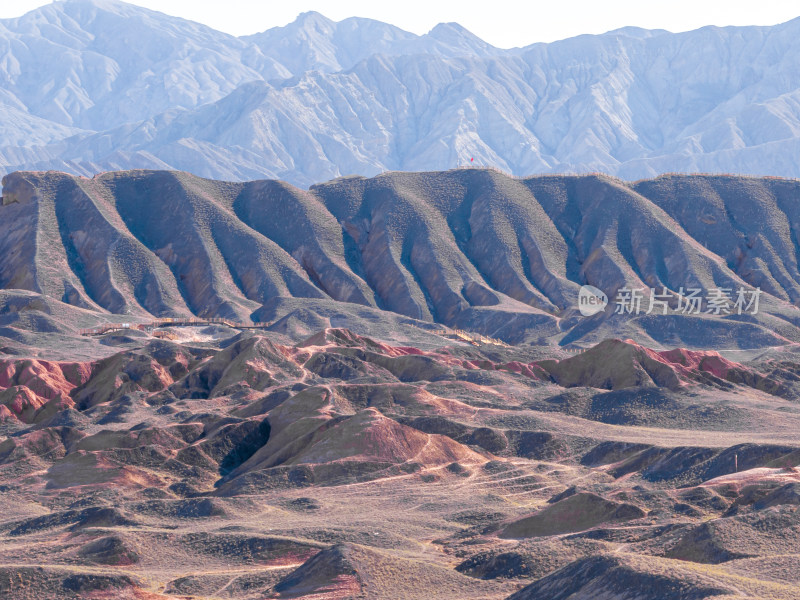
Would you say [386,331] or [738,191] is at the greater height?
[738,191]

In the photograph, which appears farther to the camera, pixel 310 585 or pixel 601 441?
pixel 601 441

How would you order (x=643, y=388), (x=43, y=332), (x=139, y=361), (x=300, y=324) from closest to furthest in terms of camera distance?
(x=643, y=388) → (x=139, y=361) → (x=43, y=332) → (x=300, y=324)

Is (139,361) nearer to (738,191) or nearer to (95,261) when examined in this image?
→ (95,261)

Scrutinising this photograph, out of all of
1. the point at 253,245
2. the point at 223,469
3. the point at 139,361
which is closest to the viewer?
the point at 223,469

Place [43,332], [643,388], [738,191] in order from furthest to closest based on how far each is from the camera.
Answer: [738,191] < [43,332] < [643,388]

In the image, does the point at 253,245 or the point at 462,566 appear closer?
the point at 462,566

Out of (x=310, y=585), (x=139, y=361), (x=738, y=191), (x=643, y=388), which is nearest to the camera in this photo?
(x=310, y=585)

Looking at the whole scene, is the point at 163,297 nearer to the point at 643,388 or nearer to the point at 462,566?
the point at 643,388

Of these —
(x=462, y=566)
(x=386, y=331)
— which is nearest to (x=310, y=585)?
(x=462, y=566)

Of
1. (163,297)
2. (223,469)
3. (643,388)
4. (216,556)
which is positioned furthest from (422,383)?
(163,297)
